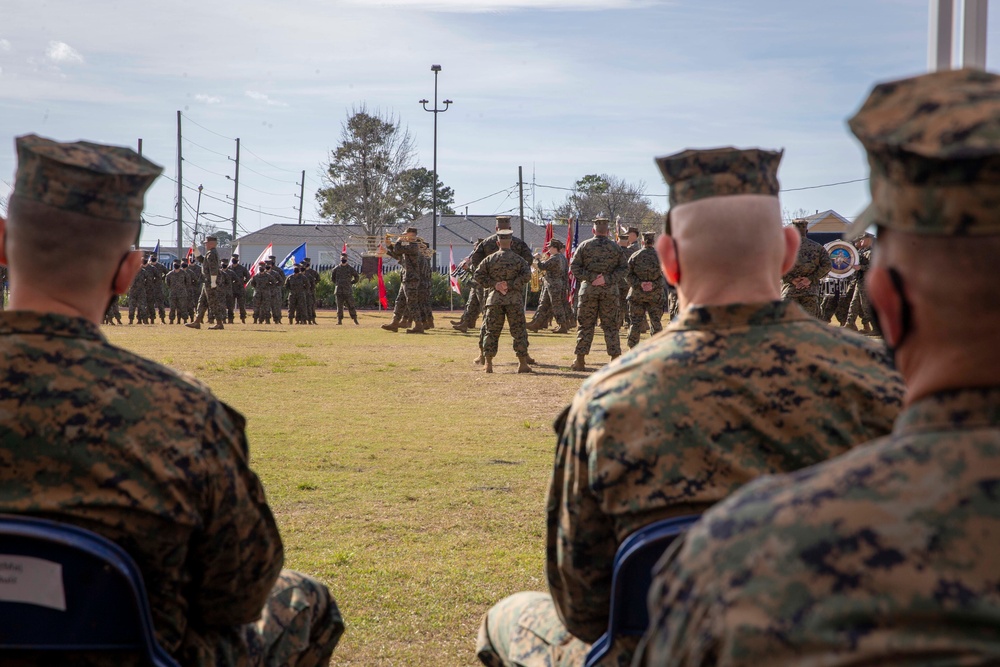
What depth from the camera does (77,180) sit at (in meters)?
2.52

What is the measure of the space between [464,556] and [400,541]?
462mm

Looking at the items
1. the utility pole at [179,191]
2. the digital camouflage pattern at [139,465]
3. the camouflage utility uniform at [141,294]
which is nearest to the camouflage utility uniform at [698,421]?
the digital camouflage pattern at [139,465]

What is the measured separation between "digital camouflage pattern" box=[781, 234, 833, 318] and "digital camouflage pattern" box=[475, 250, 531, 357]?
405 centimetres

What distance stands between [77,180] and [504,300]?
12099 mm

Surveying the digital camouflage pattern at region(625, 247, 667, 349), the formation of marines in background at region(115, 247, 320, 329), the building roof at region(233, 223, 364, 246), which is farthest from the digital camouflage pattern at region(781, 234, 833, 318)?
the building roof at region(233, 223, 364, 246)

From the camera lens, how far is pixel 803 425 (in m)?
2.36

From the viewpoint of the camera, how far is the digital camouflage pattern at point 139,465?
2242 millimetres

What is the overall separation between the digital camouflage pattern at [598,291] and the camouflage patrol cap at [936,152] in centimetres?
1369

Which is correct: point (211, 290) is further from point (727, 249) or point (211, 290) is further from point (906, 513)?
point (906, 513)

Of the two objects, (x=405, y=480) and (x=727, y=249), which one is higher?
(x=727, y=249)

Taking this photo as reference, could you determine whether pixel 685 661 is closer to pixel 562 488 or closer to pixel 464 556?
pixel 562 488

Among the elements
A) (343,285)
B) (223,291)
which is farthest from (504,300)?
(223,291)

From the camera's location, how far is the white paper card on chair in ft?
6.66

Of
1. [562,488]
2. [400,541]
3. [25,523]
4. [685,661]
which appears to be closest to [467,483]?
[400,541]
